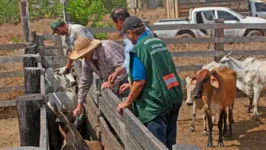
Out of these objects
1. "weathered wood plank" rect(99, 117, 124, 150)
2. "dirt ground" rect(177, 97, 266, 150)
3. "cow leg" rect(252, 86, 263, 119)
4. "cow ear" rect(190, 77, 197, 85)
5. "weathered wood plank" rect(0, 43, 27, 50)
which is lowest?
"dirt ground" rect(177, 97, 266, 150)

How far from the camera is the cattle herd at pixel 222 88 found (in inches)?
303

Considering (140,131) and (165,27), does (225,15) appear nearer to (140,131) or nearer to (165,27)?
(165,27)

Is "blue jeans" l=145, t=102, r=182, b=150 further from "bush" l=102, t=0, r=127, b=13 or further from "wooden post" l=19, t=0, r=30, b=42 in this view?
"bush" l=102, t=0, r=127, b=13

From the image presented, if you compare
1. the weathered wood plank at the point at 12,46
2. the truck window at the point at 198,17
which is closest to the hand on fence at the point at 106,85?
the weathered wood plank at the point at 12,46

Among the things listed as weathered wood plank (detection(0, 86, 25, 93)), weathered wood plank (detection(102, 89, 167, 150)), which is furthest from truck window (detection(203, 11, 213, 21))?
weathered wood plank (detection(102, 89, 167, 150))

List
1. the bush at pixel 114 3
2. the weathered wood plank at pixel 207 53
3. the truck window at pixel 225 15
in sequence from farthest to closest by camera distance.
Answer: the bush at pixel 114 3 < the truck window at pixel 225 15 < the weathered wood plank at pixel 207 53

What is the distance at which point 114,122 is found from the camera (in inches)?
169

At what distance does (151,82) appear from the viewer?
12.6ft

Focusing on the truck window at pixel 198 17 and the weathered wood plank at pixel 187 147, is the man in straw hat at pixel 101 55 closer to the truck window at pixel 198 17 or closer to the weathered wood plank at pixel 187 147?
the weathered wood plank at pixel 187 147

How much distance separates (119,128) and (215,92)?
4.15 meters

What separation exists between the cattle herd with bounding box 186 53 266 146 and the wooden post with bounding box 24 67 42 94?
307 centimetres

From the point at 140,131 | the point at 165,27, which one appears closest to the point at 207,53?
the point at 165,27

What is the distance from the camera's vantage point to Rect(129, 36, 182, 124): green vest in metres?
3.77

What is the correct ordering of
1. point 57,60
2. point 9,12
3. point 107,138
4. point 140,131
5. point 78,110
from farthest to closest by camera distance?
point 9,12
point 57,60
point 78,110
point 107,138
point 140,131
